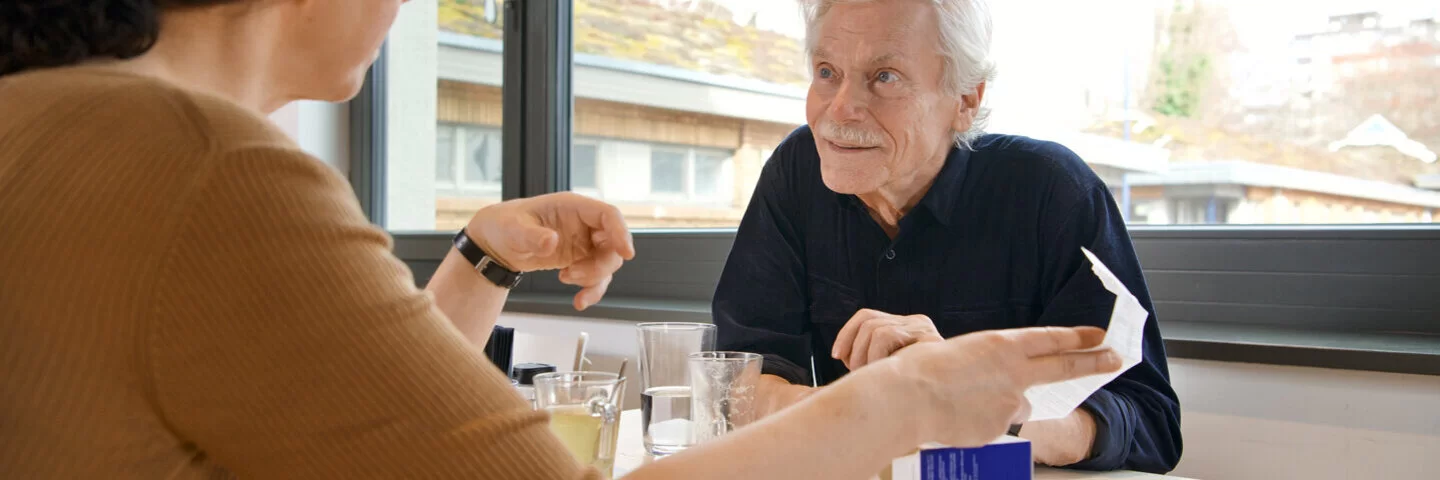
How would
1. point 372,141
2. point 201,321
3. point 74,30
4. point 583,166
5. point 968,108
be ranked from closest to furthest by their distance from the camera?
point 201,321, point 74,30, point 968,108, point 583,166, point 372,141

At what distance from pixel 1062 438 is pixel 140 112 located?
104 centimetres

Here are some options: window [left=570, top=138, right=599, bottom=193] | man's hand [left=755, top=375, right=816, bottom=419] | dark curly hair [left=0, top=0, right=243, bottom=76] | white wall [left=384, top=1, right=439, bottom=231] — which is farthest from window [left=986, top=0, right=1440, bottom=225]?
white wall [left=384, top=1, right=439, bottom=231]

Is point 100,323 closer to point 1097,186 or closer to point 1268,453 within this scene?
point 1097,186

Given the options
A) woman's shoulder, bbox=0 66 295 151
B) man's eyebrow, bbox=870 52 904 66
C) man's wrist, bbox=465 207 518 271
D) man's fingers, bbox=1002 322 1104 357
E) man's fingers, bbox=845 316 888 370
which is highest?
man's eyebrow, bbox=870 52 904 66

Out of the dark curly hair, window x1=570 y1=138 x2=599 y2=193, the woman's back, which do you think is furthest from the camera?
window x1=570 y1=138 x2=599 y2=193

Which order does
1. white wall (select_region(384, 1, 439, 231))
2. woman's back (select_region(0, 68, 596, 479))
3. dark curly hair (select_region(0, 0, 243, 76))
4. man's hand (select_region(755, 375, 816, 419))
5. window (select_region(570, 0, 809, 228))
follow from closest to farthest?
1. woman's back (select_region(0, 68, 596, 479))
2. dark curly hair (select_region(0, 0, 243, 76))
3. man's hand (select_region(755, 375, 816, 419))
4. window (select_region(570, 0, 809, 228))
5. white wall (select_region(384, 1, 439, 231))

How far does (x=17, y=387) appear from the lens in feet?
2.10

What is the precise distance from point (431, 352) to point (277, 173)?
0.44 feet

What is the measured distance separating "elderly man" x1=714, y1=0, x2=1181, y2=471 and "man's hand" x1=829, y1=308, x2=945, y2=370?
0.23 m

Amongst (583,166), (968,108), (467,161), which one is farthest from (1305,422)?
(467,161)

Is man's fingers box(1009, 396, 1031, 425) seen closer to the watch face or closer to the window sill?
the watch face

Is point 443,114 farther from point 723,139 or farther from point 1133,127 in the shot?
point 1133,127

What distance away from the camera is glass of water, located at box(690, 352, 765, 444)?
3.97 feet

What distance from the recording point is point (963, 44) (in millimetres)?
1767
